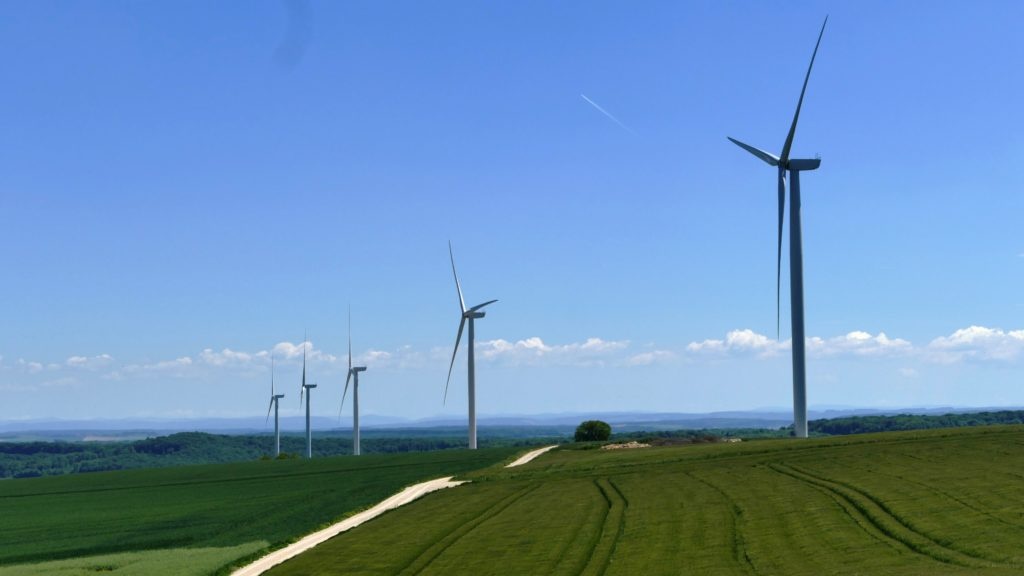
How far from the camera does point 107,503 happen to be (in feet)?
255

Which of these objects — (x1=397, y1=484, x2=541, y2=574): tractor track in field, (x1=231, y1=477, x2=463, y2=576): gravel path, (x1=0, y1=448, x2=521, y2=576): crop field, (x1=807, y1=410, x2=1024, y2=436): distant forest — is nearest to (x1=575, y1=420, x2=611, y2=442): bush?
(x1=0, y1=448, x2=521, y2=576): crop field

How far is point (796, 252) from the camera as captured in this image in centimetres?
7775

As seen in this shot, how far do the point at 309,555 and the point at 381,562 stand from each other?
5.10m

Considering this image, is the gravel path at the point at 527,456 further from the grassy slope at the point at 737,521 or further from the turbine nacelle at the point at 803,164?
the turbine nacelle at the point at 803,164

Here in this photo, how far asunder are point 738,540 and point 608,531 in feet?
22.5

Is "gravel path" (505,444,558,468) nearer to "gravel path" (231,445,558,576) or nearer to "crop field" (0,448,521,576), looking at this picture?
"gravel path" (231,445,558,576)

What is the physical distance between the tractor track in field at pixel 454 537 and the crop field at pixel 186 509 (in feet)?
29.1

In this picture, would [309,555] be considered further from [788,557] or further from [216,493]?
[216,493]

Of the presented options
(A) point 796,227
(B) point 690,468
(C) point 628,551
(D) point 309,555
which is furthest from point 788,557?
(A) point 796,227

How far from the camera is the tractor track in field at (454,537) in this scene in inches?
1555

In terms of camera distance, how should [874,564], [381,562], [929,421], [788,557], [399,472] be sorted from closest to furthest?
[874,564], [788,557], [381,562], [399,472], [929,421]

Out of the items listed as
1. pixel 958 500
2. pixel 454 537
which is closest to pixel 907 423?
pixel 958 500

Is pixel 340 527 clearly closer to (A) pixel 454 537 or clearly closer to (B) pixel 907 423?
(A) pixel 454 537

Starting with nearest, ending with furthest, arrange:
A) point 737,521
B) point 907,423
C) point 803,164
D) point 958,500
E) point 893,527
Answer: point 893,527
point 958,500
point 737,521
point 803,164
point 907,423
